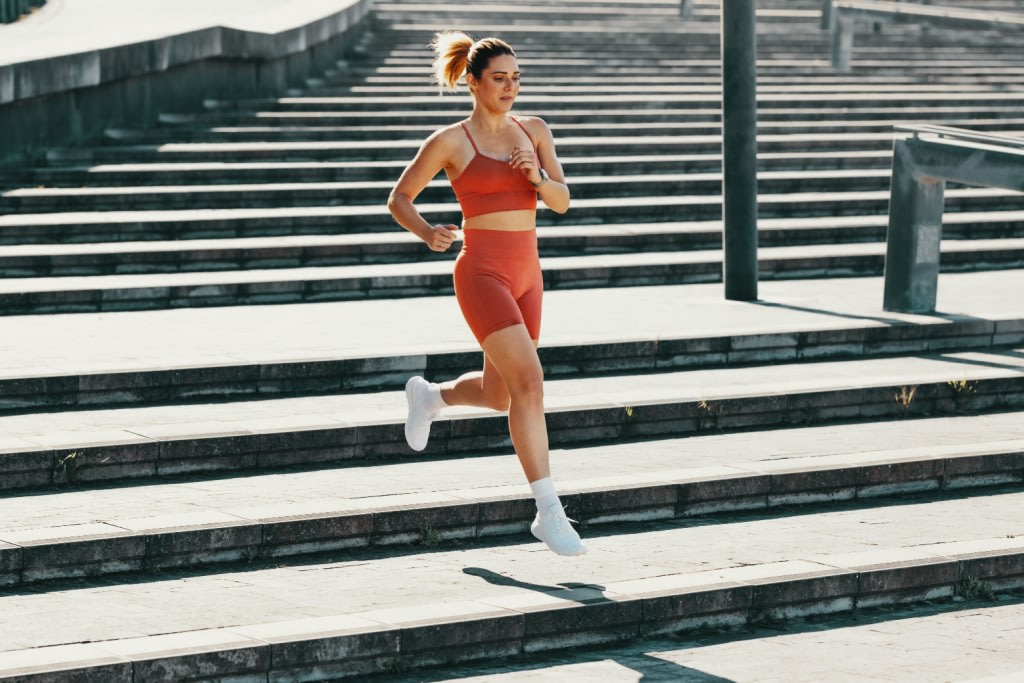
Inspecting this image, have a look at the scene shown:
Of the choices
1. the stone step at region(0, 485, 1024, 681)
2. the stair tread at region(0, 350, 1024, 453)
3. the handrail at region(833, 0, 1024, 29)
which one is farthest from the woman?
the handrail at region(833, 0, 1024, 29)

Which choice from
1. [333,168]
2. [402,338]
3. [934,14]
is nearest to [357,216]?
[333,168]

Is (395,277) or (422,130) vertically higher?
(422,130)

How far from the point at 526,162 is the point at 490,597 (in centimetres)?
152

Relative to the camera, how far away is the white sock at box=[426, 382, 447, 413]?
6.88m

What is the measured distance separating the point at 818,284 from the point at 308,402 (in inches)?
194

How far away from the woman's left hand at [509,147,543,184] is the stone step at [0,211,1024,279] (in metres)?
5.19

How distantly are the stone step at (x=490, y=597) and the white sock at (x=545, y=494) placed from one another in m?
0.24

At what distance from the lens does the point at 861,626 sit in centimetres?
597

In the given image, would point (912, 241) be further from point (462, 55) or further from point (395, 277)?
point (462, 55)

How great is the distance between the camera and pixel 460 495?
6613 mm

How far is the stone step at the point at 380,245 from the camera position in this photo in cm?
1062

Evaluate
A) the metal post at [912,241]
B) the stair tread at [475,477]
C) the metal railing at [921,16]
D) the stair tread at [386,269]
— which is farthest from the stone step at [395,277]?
the metal railing at [921,16]

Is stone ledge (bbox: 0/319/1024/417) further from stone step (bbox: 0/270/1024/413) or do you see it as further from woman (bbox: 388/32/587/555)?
woman (bbox: 388/32/587/555)

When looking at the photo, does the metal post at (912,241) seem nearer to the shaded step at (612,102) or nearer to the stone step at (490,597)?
the stone step at (490,597)
